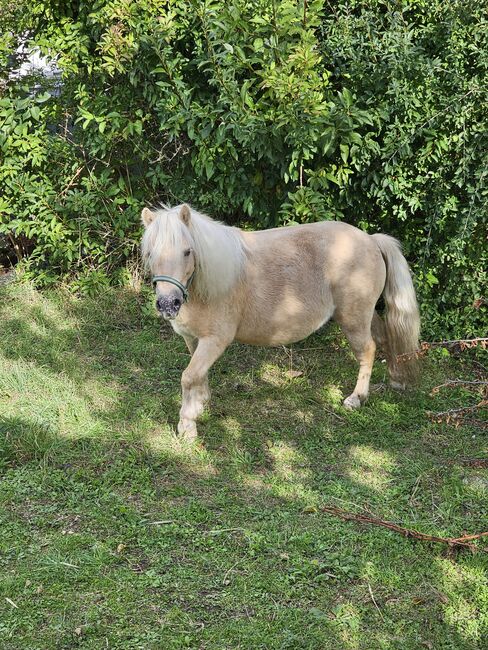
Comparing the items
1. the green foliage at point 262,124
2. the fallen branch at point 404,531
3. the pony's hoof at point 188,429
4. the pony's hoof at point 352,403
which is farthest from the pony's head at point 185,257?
the fallen branch at point 404,531

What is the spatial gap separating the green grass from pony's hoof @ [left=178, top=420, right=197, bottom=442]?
0.08 meters

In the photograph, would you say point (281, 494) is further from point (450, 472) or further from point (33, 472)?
point (33, 472)

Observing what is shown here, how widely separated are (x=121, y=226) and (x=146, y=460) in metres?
3.09

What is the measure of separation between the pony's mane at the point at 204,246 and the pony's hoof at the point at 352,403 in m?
1.37

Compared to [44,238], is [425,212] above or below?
above

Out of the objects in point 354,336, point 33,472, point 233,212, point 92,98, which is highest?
point 92,98

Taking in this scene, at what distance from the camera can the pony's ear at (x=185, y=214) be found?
4477mm

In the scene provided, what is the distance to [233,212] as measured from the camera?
22.1ft

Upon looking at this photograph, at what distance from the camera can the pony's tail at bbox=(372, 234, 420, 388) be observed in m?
5.50

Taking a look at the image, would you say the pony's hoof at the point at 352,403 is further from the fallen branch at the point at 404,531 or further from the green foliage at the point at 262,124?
the fallen branch at the point at 404,531

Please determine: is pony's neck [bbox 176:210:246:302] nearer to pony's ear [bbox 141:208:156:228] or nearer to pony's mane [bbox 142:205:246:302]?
pony's mane [bbox 142:205:246:302]

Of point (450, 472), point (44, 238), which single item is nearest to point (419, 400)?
point (450, 472)

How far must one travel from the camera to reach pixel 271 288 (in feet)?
17.0

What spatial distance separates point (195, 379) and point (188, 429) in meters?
0.37
